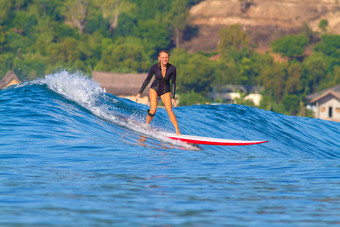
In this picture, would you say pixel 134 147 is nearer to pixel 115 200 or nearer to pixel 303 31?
pixel 115 200

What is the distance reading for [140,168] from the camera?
10266mm

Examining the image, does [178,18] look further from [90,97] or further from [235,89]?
[90,97]

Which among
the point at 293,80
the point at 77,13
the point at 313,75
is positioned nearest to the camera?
the point at 293,80

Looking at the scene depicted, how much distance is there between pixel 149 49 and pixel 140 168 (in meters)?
112

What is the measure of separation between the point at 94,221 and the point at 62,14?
131m

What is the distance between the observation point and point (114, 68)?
311 feet

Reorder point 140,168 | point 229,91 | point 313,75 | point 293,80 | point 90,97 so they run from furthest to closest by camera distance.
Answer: point 313,75
point 229,91
point 293,80
point 90,97
point 140,168

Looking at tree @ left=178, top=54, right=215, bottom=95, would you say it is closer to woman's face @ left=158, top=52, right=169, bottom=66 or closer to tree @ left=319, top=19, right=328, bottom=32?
tree @ left=319, top=19, right=328, bottom=32

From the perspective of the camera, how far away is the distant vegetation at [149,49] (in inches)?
3364

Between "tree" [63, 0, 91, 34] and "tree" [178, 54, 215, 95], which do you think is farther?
"tree" [63, 0, 91, 34]

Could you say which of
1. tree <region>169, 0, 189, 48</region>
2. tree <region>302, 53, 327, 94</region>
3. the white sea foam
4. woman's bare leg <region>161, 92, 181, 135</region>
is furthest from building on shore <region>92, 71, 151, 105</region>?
woman's bare leg <region>161, 92, 181, 135</region>

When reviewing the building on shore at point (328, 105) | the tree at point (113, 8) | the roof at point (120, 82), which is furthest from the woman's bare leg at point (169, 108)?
the tree at point (113, 8)

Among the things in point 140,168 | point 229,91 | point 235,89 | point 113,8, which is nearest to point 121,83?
point 235,89

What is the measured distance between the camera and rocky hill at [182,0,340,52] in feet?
467
